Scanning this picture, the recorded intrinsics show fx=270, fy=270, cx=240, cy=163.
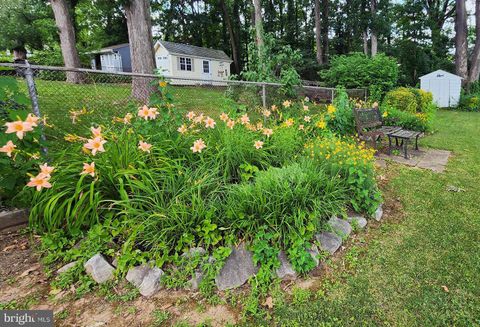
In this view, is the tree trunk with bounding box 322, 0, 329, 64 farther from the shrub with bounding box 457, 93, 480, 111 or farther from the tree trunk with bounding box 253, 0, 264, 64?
the tree trunk with bounding box 253, 0, 264, 64

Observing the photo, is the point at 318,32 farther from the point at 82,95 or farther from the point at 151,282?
the point at 151,282

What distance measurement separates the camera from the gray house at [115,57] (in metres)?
24.2

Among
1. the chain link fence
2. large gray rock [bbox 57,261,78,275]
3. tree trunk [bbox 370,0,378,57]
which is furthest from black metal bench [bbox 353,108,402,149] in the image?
tree trunk [bbox 370,0,378,57]

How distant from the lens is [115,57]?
24.7 metres

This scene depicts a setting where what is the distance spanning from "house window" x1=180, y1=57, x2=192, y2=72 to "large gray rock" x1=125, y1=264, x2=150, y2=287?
21.2 metres

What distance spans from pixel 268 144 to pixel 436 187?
238 centimetres

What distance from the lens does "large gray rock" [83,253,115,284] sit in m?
2.03

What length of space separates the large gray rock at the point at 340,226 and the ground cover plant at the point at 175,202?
0.09 m

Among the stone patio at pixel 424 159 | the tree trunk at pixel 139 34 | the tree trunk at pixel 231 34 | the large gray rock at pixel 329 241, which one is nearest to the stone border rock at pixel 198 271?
the large gray rock at pixel 329 241

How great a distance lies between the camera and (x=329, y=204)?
8.21 feet

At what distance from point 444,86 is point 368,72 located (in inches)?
263

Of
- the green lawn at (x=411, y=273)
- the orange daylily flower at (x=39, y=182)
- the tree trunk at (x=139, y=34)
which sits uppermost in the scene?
the tree trunk at (x=139, y=34)

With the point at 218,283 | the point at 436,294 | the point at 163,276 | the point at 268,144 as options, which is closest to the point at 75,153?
the point at 163,276

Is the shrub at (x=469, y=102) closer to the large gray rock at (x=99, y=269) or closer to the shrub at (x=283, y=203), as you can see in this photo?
the shrub at (x=283, y=203)
